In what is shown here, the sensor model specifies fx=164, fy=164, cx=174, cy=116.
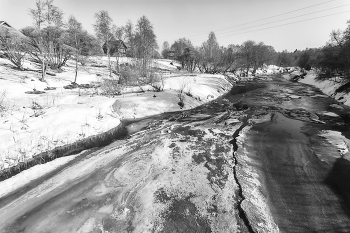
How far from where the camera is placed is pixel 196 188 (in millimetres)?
5004

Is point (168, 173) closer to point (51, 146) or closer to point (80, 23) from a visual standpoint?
point (51, 146)

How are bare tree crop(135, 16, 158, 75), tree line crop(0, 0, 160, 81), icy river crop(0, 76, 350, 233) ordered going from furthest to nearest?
1. bare tree crop(135, 16, 158, 75)
2. tree line crop(0, 0, 160, 81)
3. icy river crop(0, 76, 350, 233)

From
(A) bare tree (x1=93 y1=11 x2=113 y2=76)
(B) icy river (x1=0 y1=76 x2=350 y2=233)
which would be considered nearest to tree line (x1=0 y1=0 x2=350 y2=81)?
(A) bare tree (x1=93 y1=11 x2=113 y2=76)

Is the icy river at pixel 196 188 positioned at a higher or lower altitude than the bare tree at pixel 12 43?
lower

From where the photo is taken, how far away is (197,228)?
3725 mm

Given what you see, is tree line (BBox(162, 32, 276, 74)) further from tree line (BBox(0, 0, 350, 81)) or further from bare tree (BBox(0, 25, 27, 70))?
bare tree (BBox(0, 25, 27, 70))

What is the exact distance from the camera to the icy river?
3863 millimetres

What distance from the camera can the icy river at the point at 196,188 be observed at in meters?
3.86

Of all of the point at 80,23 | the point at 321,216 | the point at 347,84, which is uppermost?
the point at 80,23

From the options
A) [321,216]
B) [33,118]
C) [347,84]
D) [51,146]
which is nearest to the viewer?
[321,216]

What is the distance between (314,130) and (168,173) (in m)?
9.16

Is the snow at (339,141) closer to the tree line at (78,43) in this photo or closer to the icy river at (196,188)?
the icy river at (196,188)

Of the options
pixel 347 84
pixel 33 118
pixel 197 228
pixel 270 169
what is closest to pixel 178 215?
pixel 197 228

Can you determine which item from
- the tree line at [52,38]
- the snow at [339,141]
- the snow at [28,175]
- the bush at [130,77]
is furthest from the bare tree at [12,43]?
the snow at [339,141]
